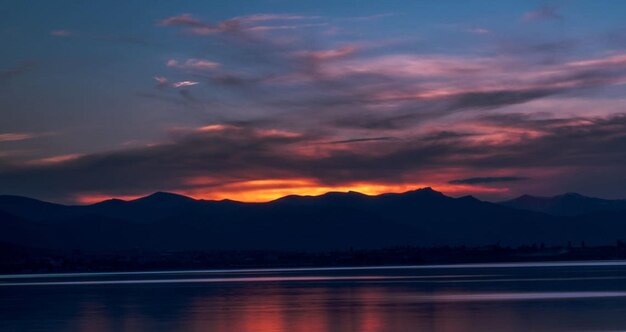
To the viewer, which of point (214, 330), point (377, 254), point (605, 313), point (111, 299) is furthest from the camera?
point (377, 254)

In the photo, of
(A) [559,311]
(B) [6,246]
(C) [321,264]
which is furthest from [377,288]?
(B) [6,246]

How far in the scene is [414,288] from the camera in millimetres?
50344

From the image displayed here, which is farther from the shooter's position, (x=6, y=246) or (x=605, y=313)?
(x=6, y=246)

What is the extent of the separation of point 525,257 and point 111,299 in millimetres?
104059

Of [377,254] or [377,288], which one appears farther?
[377,254]

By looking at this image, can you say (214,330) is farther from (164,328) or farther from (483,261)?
(483,261)

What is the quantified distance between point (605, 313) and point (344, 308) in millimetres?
9105

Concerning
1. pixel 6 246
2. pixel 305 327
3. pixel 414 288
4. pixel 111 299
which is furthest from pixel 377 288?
pixel 6 246

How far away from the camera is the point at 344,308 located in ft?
119

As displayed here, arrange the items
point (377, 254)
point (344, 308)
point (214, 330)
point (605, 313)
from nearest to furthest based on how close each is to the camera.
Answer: point (214, 330), point (605, 313), point (344, 308), point (377, 254)

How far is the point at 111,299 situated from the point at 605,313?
2365 cm

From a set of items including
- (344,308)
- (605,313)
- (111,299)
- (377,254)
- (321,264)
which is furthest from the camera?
(377,254)

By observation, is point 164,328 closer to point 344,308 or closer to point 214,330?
point 214,330

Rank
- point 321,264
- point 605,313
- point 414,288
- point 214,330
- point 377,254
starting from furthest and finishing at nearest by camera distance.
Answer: point 377,254 → point 321,264 → point 414,288 → point 605,313 → point 214,330
